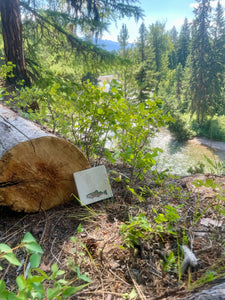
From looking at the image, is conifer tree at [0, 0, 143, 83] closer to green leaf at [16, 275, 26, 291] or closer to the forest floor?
the forest floor

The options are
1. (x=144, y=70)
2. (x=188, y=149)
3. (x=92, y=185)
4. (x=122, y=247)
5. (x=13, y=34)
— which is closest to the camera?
(x=122, y=247)

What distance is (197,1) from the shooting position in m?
16.5

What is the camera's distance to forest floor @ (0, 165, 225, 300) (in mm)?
833

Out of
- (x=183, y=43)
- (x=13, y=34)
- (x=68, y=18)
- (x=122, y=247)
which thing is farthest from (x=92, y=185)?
(x=183, y=43)

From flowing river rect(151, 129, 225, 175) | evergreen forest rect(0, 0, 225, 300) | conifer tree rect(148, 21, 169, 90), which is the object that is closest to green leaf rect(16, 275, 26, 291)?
evergreen forest rect(0, 0, 225, 300)

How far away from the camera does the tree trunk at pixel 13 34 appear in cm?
382

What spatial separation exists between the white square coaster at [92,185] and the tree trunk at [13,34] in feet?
11.8

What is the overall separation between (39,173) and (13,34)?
391 cm

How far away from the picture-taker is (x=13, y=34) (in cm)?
400

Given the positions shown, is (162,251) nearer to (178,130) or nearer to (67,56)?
(67,56)

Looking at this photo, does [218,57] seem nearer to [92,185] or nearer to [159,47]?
[159,47]

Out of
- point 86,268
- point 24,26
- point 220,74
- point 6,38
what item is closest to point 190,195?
point 86,268

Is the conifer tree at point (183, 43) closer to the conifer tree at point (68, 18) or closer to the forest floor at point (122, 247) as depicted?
the conifer tree at point (68, 18)

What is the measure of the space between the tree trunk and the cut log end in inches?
138
